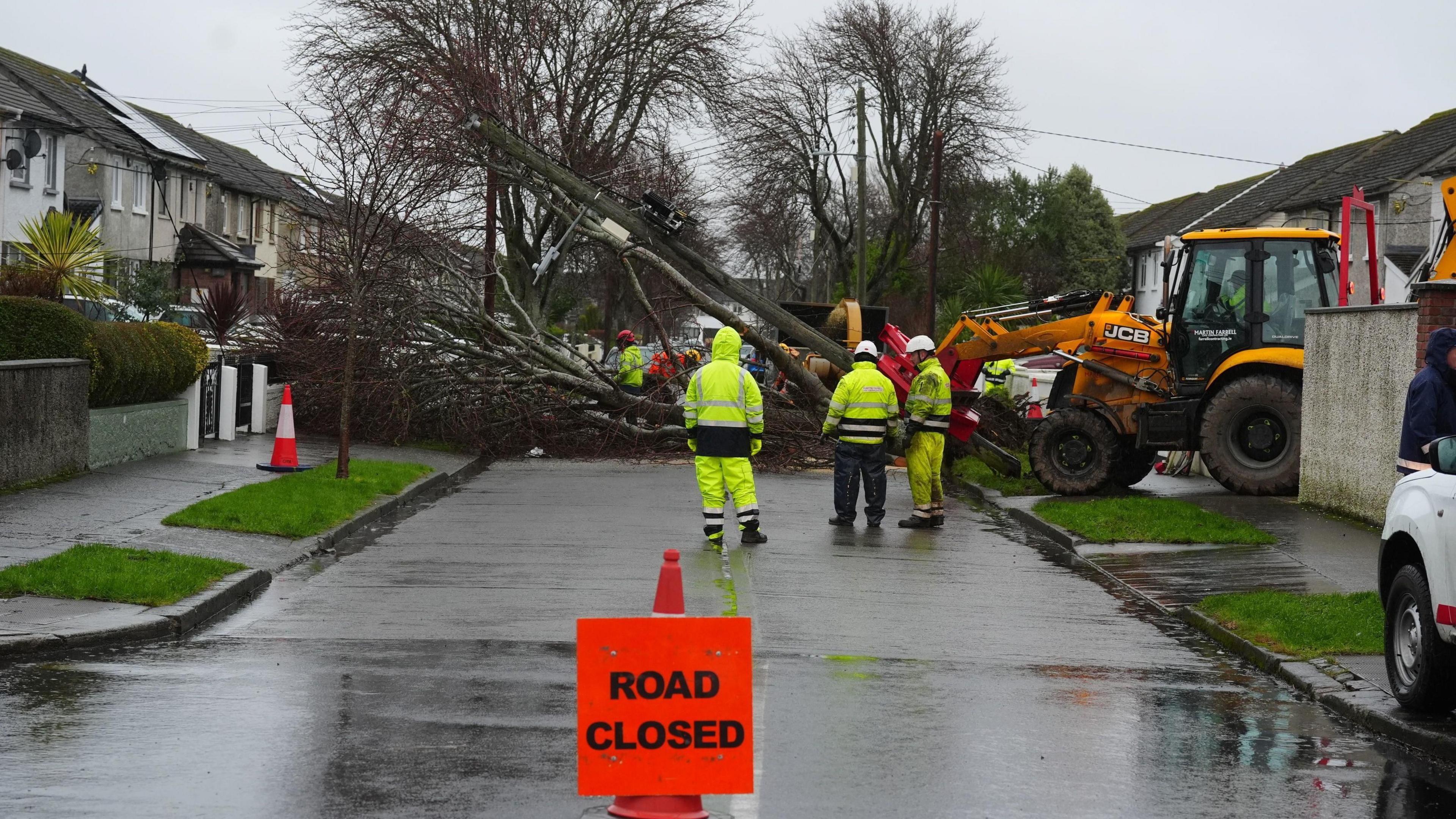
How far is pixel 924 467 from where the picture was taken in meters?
15.3

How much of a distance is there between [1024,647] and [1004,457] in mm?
10790

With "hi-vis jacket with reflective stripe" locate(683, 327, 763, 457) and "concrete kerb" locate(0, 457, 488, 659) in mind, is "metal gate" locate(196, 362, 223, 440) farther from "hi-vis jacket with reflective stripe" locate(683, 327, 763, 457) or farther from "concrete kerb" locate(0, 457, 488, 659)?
"hi-vis jacket with reflective stripe" locate(683, 327, 763, 457)

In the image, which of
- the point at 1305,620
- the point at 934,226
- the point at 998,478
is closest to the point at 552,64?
the point at 934,226

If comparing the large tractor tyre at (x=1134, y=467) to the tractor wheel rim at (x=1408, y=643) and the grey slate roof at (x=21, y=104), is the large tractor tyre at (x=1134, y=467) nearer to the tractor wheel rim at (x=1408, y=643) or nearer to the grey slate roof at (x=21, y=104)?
the tractor wheel rim at (x=1408, y=643)

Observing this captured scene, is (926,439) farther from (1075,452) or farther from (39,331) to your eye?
(39,331)

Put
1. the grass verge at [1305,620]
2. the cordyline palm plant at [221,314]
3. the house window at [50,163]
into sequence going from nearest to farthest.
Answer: the grass verge at [1305,620] < the cordyline palm plant at [221,314] < the house window at [50,163]

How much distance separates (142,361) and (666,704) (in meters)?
13.9

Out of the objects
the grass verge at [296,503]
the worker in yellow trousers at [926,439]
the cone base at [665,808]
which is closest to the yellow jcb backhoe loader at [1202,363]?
the worker in yellow trousers at [926,439]

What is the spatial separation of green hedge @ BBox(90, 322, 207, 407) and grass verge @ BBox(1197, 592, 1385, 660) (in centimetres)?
1169

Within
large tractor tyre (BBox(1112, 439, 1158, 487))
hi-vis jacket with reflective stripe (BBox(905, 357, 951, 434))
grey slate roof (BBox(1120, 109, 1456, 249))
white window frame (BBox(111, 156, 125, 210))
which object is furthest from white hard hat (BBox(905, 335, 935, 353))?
white window frame (BBox(111, 156, 125, 210))

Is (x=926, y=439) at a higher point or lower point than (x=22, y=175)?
lower

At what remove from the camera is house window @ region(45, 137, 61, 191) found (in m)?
38.1

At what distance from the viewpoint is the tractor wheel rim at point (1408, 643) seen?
285 inches

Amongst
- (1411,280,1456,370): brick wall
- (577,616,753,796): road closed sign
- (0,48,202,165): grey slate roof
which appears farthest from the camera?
(0,48,202,165): grey slate roof
